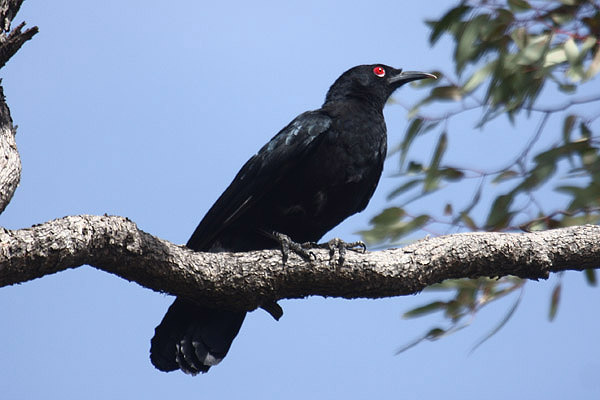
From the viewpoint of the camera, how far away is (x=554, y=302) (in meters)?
4.83

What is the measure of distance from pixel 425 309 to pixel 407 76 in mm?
1621

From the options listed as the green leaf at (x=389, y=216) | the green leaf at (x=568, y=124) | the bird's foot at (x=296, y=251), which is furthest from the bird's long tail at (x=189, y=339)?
the green leaf at (x=568, y=124)

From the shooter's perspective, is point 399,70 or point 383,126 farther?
point 399,70

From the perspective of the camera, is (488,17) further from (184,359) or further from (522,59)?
(184,359)

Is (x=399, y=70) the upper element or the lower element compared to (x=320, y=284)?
upper

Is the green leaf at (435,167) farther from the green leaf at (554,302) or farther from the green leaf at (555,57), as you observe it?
the green leaf at (554,302)

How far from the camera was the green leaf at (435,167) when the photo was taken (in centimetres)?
485

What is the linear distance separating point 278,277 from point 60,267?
990 millimetres

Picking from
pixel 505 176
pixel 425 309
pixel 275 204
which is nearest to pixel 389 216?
pixel 425 309

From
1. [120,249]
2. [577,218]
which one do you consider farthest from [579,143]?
[120,249]

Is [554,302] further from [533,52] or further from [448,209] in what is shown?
[533,52]

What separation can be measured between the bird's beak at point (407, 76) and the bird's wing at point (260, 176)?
47.5 inches

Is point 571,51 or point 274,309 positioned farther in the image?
point 571,51

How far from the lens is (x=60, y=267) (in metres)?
2.79
